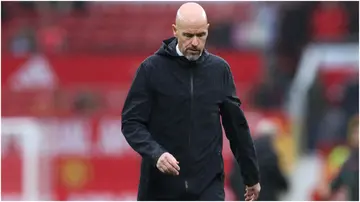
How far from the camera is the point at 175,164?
655 cm

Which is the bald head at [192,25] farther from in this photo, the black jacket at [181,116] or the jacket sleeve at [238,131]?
the jacket sleeve at [238,131]

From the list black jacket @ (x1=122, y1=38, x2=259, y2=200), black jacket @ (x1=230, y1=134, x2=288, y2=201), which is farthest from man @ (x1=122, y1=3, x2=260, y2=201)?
black jacket @ (x1=230, y1=134, x2=288, y2=201)

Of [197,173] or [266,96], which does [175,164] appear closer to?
[197,173]

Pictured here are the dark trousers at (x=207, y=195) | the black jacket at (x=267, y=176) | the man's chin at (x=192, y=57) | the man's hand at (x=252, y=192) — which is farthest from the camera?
the black jacket at (x=267, y=176)

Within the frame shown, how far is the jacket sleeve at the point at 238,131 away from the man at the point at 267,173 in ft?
15.0

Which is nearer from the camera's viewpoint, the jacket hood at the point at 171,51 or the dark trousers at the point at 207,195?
the jacket hood at the point at 171,51

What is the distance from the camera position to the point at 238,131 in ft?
22.8

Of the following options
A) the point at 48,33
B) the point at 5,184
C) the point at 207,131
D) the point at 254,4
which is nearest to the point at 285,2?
the point at 254,4

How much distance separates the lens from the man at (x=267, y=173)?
11586 millimetres

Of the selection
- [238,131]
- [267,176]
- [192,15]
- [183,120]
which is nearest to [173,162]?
[183,120]

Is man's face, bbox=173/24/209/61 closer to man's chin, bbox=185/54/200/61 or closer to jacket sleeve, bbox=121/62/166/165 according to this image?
man's chin, bbox=185/54/200/61

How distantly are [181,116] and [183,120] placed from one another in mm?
26

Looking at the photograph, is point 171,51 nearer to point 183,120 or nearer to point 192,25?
point 192,25

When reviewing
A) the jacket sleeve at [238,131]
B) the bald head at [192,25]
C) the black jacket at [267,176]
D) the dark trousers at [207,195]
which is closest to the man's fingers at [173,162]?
the dark trousers at [207,195]
